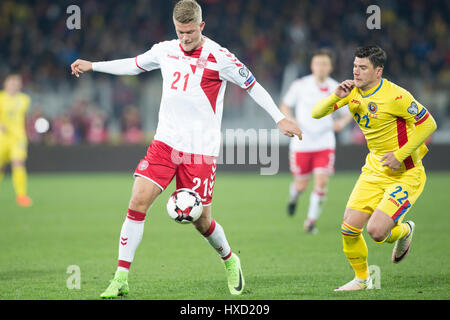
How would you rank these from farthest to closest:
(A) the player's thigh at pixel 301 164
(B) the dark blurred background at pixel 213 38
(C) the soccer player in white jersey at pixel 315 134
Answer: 1. (B) the dark blurred background at pixel 213 38
2. (A) the player's thigh at pixel 301 164
3. (C) the soccer player in white jersey at pixel 315 134

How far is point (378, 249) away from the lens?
804 centimetres

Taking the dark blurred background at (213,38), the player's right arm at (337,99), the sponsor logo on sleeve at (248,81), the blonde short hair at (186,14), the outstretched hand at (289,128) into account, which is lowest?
the outstretched hand at (289,128)

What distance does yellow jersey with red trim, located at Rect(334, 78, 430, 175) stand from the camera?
5.79 m

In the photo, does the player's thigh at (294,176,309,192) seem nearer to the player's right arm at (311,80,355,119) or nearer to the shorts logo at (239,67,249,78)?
the player's right arm at (311,80,355,119)

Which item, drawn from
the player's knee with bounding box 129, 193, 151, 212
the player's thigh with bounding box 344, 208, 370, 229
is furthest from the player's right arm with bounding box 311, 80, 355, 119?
the player's knee with bounding box 129, 193, 151, 212

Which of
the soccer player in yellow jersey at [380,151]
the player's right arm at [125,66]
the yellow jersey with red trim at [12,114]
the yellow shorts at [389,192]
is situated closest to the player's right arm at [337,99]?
the soccer player in yellow jersey at [380,151]

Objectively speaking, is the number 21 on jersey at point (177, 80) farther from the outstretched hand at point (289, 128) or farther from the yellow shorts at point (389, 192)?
the yellow shorts at point (389, 192)

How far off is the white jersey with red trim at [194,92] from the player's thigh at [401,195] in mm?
1586

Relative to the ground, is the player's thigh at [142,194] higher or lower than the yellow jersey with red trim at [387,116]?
lower

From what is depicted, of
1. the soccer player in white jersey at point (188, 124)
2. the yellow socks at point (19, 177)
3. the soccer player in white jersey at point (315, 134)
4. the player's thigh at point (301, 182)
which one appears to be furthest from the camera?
the yellow socks at point (19, 177)

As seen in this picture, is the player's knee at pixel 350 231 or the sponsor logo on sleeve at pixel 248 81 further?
the player's knee at pixel 350 231

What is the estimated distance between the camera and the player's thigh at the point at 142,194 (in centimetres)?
542

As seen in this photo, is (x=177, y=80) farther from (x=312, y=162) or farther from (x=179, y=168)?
(x=312, y=162)
